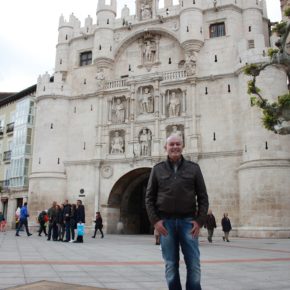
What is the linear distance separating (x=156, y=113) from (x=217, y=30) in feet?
27.4

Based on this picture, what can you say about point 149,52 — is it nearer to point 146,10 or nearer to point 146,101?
point 146,10

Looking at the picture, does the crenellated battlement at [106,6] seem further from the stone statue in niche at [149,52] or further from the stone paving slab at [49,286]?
the stone paving slab at [49,286]

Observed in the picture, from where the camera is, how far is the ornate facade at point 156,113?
25.6 metres

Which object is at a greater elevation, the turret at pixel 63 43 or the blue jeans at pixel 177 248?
the turret at pixel 63 43

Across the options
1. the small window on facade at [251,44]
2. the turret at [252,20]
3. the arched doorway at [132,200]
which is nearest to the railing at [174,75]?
the small window on facade at [251,44]

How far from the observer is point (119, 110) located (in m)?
31.9

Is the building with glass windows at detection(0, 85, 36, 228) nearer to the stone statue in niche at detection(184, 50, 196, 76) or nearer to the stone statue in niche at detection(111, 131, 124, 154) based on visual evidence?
the stone statue in niche at detection(111, 131, 124, 154)

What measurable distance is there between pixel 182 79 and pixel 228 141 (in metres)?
6.13

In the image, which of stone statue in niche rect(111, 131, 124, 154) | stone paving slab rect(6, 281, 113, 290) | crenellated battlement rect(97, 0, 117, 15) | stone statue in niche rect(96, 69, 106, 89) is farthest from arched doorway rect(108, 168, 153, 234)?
stone paving slab rect(6, 281, 113, 290)

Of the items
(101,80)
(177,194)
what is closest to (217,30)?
(101,80)

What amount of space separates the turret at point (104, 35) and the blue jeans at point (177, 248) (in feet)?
98.6

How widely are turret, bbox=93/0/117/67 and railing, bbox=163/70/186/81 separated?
5.60 metres

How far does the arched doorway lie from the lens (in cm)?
3058

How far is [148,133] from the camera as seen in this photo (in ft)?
99.2
